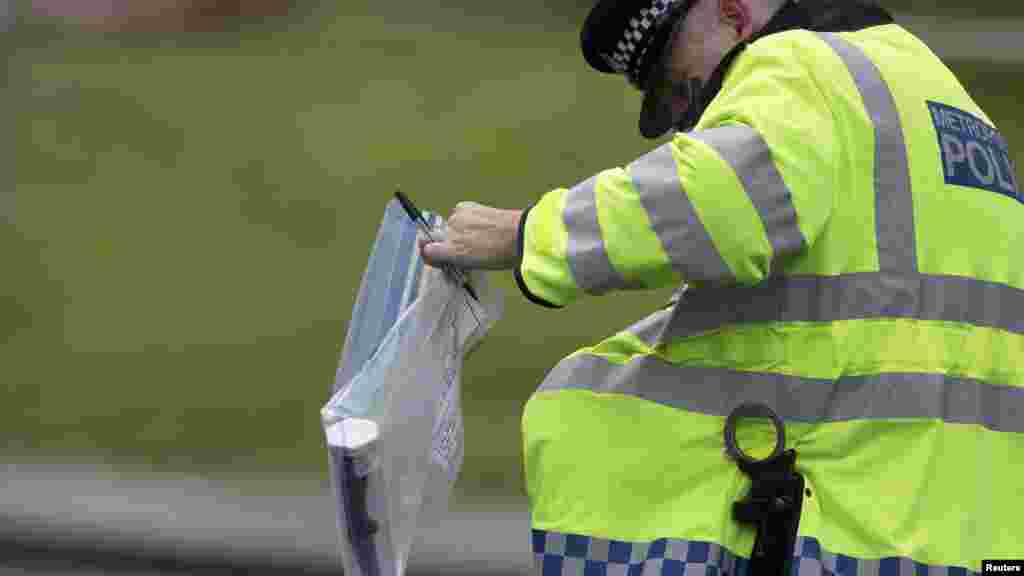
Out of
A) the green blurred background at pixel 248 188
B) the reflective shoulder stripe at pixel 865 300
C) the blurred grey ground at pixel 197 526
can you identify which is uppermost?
the reflective shoulder stripe at pixel 865 300

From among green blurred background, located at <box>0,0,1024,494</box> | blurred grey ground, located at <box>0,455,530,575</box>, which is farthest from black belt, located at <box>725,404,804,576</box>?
green blurred background, located at <box>0,0,1024,494</box>

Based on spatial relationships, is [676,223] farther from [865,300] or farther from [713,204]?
[865,300]

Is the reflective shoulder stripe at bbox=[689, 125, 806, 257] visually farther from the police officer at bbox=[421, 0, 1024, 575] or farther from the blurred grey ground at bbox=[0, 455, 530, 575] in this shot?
the blurred grey ground at bbox=[0, 455, 530, 575]

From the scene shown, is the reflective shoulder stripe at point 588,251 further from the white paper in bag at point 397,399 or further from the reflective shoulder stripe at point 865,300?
the white paper in bag at point 397,399

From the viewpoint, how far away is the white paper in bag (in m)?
2.13

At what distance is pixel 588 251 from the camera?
2094 millimetres

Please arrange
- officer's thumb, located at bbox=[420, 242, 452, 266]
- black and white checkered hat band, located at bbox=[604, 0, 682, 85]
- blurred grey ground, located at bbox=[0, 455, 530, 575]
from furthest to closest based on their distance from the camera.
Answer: blurred grey ground, located at bbox=[0, 455, 530, 575] → black and white checkered hat band, located at bbox=[604, 0, 682, 85] → officer's thumb, located at bbox=[420, 242, 452, 266]

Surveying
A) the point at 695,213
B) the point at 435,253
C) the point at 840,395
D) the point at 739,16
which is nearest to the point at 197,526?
the point at 435,253

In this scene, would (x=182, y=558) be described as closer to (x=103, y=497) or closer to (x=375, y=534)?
(x=103, y=497)

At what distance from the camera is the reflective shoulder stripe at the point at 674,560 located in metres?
2.15

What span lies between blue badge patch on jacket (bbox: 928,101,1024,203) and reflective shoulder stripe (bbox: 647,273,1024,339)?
13 centimetres

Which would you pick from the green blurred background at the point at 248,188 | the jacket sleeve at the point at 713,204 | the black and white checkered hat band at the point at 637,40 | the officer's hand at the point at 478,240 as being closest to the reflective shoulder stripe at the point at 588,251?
the jacket sleeve at the point at 713,204

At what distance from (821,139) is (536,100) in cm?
310

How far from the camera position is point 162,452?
5.15 metres
